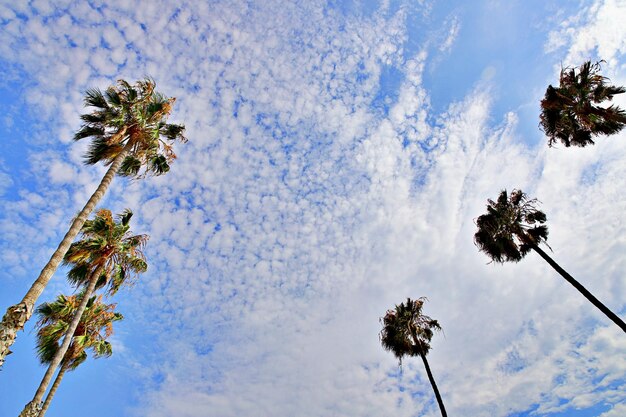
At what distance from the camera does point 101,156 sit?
14930 millimetres

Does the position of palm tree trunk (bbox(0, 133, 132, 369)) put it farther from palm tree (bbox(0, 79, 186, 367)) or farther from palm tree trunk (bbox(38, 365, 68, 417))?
palm tree trunk (bbox(38, 365, 68, 417))

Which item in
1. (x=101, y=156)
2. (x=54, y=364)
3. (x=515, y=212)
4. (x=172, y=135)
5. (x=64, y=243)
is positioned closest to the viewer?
(x=64, y=243)

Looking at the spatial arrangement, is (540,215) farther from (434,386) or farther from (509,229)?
(434,386)

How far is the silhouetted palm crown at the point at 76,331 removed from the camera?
17.8 meters

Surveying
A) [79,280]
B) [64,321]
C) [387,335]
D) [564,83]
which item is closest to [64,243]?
[79,280]

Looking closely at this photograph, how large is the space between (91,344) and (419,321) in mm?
22197

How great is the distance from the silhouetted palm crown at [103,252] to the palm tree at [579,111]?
2564cm

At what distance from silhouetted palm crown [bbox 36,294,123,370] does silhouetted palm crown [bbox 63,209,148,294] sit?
2333mm

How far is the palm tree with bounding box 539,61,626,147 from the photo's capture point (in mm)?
18141

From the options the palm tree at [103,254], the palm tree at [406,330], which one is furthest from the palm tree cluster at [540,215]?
the palm tree at [103,254]

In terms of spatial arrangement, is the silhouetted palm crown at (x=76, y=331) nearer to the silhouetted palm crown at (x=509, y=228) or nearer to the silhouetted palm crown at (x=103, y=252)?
the silhouetted palm crown at (x=103, y=252)

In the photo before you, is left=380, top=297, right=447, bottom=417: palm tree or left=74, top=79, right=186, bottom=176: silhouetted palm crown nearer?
left=74, top=79, right=186, bottom=176: silhouetted palm crown

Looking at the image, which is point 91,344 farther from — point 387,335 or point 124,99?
point 387,335

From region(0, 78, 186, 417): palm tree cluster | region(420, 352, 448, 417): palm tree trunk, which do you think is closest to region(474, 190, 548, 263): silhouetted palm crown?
region(420, 352, 448, 417): palm tree trunk
